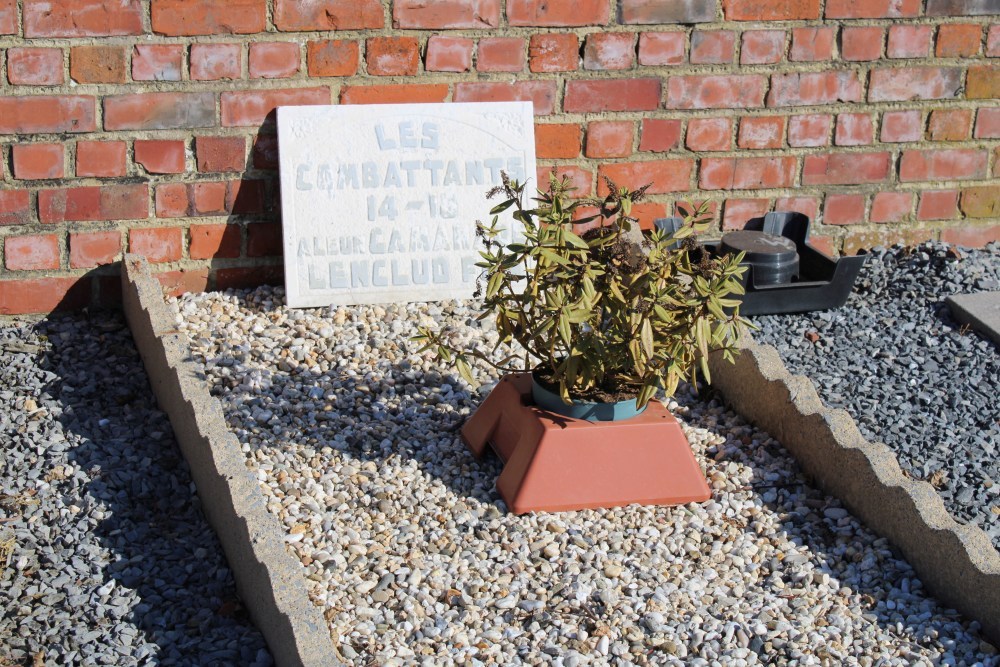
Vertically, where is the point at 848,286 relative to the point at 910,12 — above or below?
below

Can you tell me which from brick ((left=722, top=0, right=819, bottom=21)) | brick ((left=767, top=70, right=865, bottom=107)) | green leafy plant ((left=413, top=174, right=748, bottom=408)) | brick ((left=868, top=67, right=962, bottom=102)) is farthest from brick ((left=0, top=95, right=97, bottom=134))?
brick ((left=868, top=67, right=962, bottom=102))

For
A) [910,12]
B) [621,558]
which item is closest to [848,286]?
[910,12]

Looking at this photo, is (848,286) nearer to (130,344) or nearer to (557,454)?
(557,454)

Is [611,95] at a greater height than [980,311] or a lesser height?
greater

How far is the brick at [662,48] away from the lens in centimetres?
359

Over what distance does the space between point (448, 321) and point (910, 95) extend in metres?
1.65

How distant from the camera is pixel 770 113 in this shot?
3.74 metres

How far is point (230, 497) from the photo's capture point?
7.90 ft

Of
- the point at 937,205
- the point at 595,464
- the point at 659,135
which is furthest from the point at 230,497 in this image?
the point at 937,205

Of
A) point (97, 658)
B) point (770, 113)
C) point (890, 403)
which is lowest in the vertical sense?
point (97, 658)

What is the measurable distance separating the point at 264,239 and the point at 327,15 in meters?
0.67

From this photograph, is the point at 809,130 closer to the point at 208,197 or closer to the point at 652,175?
the point at 652,175

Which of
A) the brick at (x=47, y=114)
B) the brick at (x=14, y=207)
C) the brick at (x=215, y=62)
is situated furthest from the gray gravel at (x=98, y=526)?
the brick at (x=215, y=62)

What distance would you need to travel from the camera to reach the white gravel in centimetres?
225
